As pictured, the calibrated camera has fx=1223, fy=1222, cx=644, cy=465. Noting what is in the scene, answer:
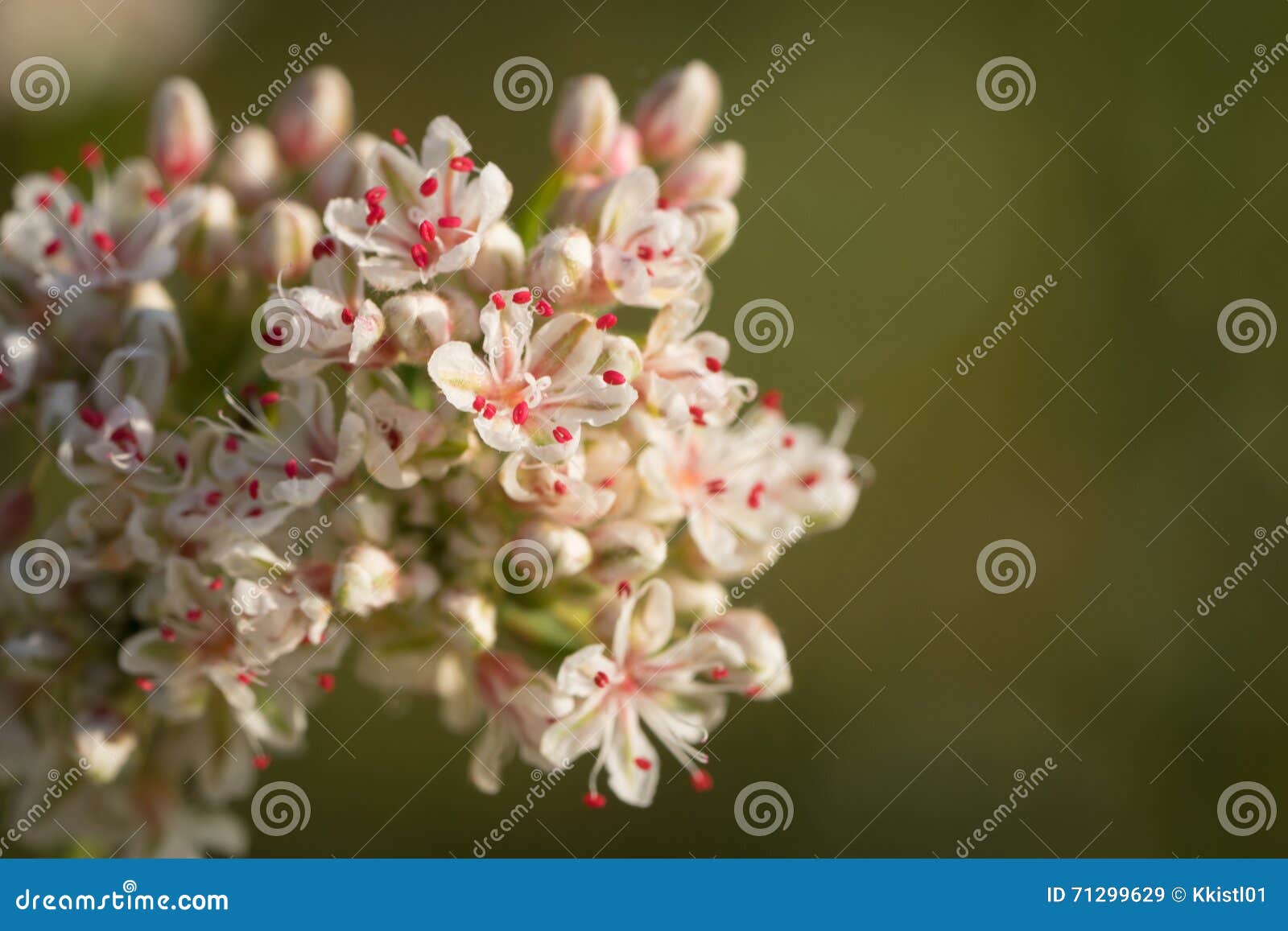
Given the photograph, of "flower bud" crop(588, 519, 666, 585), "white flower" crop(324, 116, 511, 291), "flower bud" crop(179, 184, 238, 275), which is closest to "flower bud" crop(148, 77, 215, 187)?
"flower bud" crop(179, 184, 238, 275)

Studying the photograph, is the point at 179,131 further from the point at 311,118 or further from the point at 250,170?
the point at 311,118

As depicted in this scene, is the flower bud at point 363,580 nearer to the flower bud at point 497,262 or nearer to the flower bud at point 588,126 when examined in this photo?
the flower bud at point 497,262

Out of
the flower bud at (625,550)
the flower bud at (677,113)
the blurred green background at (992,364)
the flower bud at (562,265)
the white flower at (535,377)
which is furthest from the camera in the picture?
the blurred green background at (992,364)

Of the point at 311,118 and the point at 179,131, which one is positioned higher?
the point at 311,118

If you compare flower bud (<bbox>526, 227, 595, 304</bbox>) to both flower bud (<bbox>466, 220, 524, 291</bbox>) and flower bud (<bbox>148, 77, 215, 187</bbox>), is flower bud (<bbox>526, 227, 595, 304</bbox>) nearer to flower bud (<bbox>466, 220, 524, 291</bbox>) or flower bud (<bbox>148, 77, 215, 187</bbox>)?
flower bud (<bbox>466, 220, 524, 291</bbox>)

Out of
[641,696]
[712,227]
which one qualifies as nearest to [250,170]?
[712,227]

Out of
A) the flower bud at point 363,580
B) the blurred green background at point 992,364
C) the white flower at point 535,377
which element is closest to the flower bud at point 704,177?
the white flower at point 535,377
